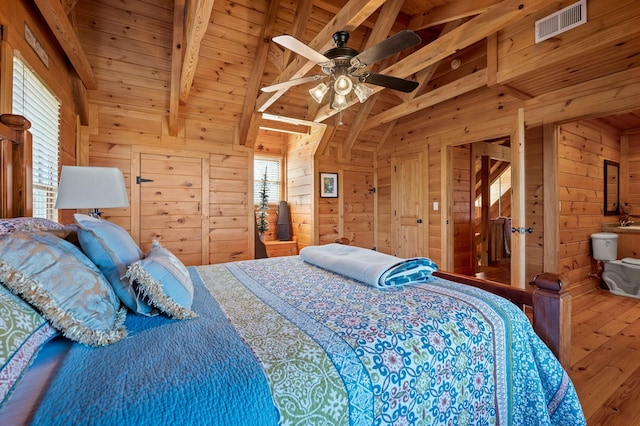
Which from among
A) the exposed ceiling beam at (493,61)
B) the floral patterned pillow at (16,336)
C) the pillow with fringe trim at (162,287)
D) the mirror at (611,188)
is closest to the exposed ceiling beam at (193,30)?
the pillow with fringe trim at (162,287)

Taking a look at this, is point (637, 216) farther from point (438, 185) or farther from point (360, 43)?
point (360, 43)

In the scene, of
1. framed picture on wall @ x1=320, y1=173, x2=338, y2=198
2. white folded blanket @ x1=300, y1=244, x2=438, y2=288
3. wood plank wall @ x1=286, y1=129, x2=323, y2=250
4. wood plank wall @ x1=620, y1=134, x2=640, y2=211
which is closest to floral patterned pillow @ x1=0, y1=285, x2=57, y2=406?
white folded blanket @ x1=300, y1=244, x2=438, y2=288

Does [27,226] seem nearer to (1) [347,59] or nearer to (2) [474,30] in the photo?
(1) [347,59]

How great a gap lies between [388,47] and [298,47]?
1.96 ft

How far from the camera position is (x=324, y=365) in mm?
790

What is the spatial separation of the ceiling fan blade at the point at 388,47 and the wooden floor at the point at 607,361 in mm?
2413

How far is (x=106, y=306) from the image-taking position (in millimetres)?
921

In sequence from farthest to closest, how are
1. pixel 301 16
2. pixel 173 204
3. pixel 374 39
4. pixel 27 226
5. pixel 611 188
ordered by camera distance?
pixel 611 188 → pixel 173 204 → pixel 374 39 → pixel 301 16 → pixel 27 226

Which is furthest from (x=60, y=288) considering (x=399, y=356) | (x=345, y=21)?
(x=345, y=21)

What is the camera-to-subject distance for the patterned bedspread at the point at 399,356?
77cm

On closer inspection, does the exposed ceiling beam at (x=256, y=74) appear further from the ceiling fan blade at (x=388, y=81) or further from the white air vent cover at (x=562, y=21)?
the white air vent cover at (x=562, y=21)

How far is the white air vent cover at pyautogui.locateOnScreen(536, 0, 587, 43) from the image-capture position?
2.19 meters

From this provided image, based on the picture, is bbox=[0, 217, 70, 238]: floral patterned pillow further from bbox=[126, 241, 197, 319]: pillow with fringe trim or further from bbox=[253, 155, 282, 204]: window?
bbox=[253, 155, 282, 204]: window

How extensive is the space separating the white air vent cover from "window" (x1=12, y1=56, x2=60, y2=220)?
3815 mm
